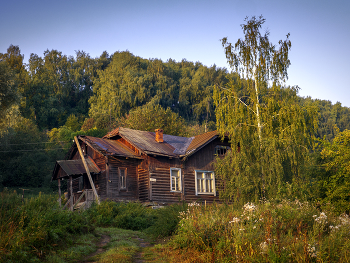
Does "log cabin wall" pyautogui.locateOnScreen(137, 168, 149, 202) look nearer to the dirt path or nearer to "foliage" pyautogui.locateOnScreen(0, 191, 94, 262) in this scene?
the dirt path

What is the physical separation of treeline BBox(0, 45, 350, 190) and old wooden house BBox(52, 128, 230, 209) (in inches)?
758

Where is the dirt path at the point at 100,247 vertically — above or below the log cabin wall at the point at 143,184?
below

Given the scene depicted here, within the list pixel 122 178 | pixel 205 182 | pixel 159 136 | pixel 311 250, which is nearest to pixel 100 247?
pixel 311 250

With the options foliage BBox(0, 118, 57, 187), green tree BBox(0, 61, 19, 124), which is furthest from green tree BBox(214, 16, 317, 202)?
foliage BBox(0, 118, 57, 187)

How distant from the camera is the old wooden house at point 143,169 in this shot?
1003 inches

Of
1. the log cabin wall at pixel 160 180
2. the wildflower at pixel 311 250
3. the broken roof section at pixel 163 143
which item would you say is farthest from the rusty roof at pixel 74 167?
the wildflower at pixel 311 250

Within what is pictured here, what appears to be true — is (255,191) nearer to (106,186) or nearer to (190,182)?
(190,182)

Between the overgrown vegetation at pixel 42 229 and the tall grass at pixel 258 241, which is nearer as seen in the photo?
the tall grass at pixel 258 241

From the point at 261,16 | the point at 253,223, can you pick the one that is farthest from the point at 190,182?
the point at 253,223

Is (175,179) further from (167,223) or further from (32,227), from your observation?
(32,227)

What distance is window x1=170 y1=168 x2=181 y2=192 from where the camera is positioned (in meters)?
26.9

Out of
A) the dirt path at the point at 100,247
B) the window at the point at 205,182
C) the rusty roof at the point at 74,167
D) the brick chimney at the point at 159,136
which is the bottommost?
the dirt path at the point at 100,247

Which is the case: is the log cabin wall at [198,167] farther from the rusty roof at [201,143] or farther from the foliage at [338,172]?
the foliage at [338,172]

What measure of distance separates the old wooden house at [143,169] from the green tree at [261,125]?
4.46 meters
